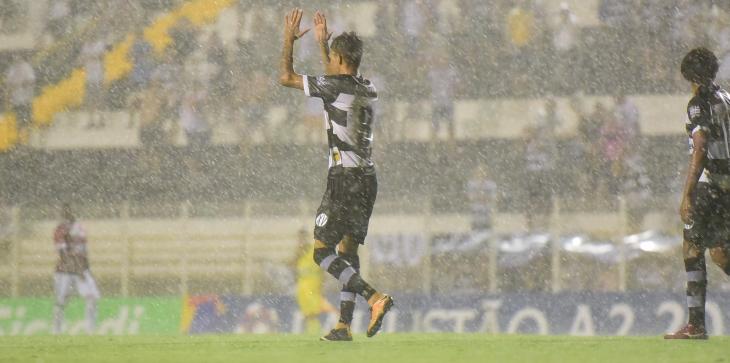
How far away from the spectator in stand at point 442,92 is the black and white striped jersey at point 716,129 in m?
10.5

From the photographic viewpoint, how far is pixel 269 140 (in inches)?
687

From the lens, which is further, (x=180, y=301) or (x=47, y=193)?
(x=47, y=193)

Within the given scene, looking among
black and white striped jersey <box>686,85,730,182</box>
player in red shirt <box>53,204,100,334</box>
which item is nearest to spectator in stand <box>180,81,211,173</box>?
player in red shirt <box>53,204,100,334</box>

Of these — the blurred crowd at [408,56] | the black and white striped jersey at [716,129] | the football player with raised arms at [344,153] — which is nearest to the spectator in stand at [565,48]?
the blurred crowd at [408,56]

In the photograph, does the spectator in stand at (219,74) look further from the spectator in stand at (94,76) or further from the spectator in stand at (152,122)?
the spectator in stand at (94,76)

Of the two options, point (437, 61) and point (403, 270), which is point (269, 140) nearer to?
point (437, 61)

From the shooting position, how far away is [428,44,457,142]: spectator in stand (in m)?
17.0

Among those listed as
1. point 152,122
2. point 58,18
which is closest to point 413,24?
point 152,122

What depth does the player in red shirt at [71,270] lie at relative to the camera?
14.9m

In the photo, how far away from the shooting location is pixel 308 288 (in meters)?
14.4

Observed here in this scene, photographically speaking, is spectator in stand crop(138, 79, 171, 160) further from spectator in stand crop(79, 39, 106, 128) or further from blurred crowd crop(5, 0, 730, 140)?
spectator in stand crop(79, 39, 106, 128)

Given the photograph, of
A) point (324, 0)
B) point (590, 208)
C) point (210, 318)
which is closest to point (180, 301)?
point (210, 318)

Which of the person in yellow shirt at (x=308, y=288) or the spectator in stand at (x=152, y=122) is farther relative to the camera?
the spectator in stand at (x=152, y=122)

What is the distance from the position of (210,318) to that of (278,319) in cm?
85
